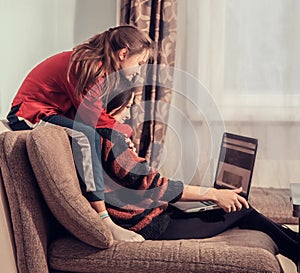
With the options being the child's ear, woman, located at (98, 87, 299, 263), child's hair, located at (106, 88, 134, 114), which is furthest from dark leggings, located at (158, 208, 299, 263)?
the child's ear

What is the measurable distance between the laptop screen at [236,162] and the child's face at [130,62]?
0.56 metres

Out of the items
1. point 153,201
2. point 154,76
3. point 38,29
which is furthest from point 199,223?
point 38,29

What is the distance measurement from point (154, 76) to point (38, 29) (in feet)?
2.07

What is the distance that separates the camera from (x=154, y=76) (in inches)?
126

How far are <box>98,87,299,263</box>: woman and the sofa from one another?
15cm

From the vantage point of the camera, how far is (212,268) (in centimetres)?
175

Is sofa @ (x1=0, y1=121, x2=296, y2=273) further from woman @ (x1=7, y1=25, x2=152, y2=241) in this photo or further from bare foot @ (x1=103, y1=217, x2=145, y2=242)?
woman @ (x1=7, y1=25, x2=152, y2=241)

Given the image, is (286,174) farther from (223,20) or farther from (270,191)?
(223,20)

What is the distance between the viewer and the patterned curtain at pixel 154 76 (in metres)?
3.16

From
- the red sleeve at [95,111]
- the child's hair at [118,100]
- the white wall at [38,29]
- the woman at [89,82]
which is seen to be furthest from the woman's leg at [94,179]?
the white wall at [38,29]

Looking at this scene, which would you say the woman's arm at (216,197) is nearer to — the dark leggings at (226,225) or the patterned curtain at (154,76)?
the dark leggings at (226,225)

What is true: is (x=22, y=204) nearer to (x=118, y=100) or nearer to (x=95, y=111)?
(x=95, y=111)

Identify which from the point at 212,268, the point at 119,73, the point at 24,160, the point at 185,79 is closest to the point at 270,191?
the point at 185,79

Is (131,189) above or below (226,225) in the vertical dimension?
above
